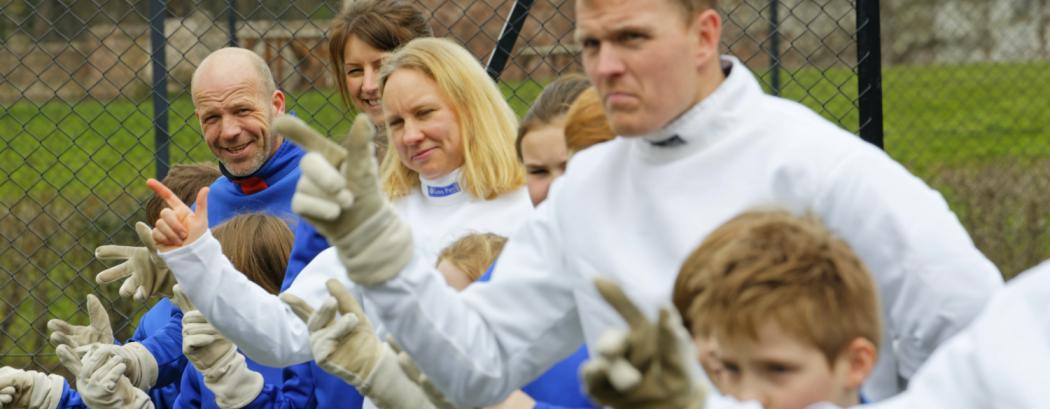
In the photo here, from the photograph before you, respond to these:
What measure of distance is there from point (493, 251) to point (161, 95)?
278 cm

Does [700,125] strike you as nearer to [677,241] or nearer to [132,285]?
[677,241]

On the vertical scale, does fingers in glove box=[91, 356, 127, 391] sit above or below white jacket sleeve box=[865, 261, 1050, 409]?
below

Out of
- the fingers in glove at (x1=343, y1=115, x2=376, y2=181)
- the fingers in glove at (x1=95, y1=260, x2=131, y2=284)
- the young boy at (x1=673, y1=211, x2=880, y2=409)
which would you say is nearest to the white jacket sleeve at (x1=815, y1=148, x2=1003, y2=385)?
the young boy at (x1=673, y1=211, x2=880, y2=409)

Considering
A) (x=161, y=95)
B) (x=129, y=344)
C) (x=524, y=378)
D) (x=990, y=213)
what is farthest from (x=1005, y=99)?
(x=524, y=378)

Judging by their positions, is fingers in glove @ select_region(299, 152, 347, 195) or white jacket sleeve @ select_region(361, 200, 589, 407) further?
white jacket sleeve @ select_region(361, 200, 589, 407)

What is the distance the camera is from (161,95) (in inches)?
213

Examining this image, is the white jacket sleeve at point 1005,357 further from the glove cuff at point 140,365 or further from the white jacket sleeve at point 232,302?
the glove cuff at point 140,365

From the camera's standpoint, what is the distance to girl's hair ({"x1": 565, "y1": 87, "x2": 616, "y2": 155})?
2.76 meters

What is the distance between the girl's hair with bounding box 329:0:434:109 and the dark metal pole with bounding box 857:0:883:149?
1.27 m

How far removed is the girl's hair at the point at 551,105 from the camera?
9.69 feet

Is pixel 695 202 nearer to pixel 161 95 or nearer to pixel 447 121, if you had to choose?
pixel 447 121

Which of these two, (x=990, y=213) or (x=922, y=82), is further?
(x=922, y=82)

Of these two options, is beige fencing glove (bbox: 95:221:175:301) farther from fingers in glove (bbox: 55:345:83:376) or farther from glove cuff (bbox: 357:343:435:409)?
glove cuff (bbox: 357:343:435:409)

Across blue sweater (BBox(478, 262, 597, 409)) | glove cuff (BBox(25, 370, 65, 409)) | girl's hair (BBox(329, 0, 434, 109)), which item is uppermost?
girl's hair (BBox(329, 0, 434, 109))
